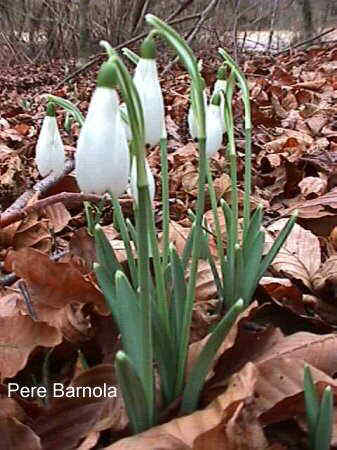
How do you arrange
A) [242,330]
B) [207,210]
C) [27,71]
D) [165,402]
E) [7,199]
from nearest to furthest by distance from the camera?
[165,402] → [242,330] → [207,210] → [7,199] → [27,71]

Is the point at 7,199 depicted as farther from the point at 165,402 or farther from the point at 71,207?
the point at 165,402

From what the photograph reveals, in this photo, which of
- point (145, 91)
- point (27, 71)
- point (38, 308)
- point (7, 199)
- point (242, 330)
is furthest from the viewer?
point (27, 71)

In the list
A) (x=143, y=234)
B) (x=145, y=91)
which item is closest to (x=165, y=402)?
(x=143, y=234)

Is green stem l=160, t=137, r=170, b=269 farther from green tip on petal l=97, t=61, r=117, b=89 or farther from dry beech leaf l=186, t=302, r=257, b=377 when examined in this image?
green tip on petal l=97, t=61, r=117, b=89

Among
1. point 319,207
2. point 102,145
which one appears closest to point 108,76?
point 102,145

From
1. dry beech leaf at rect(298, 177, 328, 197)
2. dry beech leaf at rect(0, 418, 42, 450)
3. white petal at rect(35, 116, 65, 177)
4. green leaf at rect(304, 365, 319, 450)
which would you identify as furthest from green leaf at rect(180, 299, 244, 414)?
dry beech leaf at rect(298, 177, 328, 197)

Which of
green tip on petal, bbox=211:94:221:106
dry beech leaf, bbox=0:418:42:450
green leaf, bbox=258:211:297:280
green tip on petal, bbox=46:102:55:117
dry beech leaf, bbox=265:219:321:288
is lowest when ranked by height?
dry beech leaf, bbox=0:418:42:450

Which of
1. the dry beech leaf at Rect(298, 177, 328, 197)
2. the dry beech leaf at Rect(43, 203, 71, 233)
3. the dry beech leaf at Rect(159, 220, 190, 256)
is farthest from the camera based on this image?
the dry beech leaf at Rect(298, 177, 328, 197)
